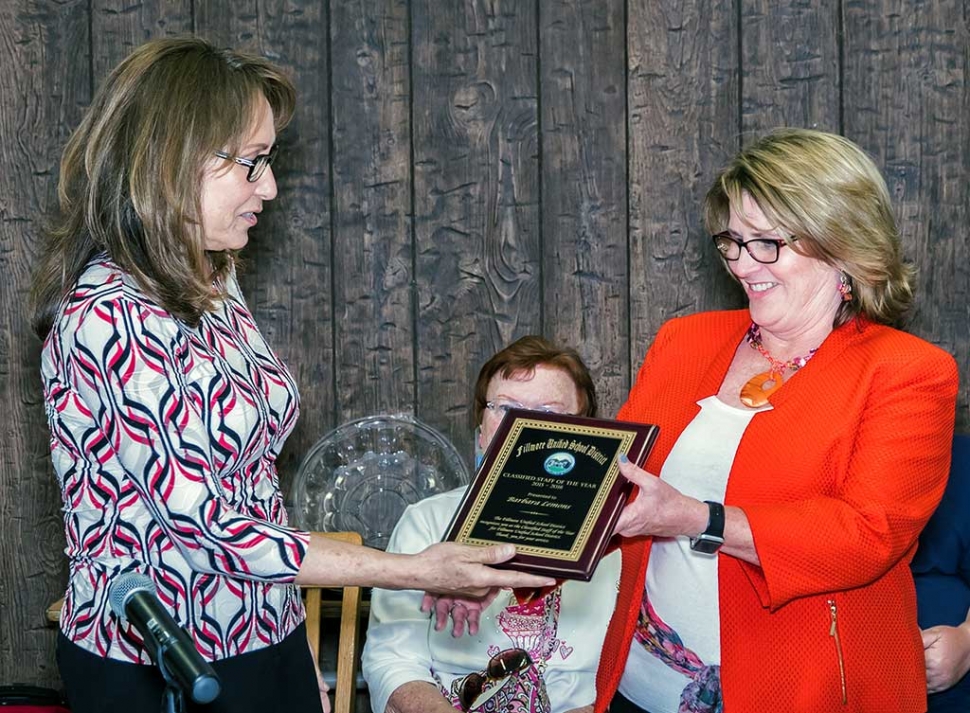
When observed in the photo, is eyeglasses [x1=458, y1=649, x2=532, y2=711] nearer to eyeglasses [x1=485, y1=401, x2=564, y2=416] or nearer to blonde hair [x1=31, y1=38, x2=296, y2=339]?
eyeglasses [x1=485, y1=401, x2=564, y2=416]

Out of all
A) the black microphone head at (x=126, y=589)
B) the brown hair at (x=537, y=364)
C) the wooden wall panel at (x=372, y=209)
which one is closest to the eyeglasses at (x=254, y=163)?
the black microphone head at (x=126, y=589)

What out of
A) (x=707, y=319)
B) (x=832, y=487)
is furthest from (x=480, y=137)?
(x=832, y=487)

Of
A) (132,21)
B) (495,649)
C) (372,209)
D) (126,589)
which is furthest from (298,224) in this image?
(126,589)

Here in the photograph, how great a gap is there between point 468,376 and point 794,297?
112 cm

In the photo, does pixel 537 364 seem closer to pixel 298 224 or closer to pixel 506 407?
pixel 506 407

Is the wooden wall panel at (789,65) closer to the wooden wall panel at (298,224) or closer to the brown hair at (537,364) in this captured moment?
the brown hair at (537,364)

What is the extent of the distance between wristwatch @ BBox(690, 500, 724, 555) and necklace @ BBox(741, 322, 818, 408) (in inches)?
8.2

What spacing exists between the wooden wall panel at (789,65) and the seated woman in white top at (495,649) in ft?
3.01

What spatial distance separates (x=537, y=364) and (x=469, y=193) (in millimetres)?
620

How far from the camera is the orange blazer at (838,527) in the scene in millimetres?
A: 1650

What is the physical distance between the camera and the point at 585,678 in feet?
6.93

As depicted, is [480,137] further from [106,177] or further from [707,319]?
[106,177]

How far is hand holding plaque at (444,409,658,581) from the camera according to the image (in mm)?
1617

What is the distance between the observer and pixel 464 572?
1.57 m
